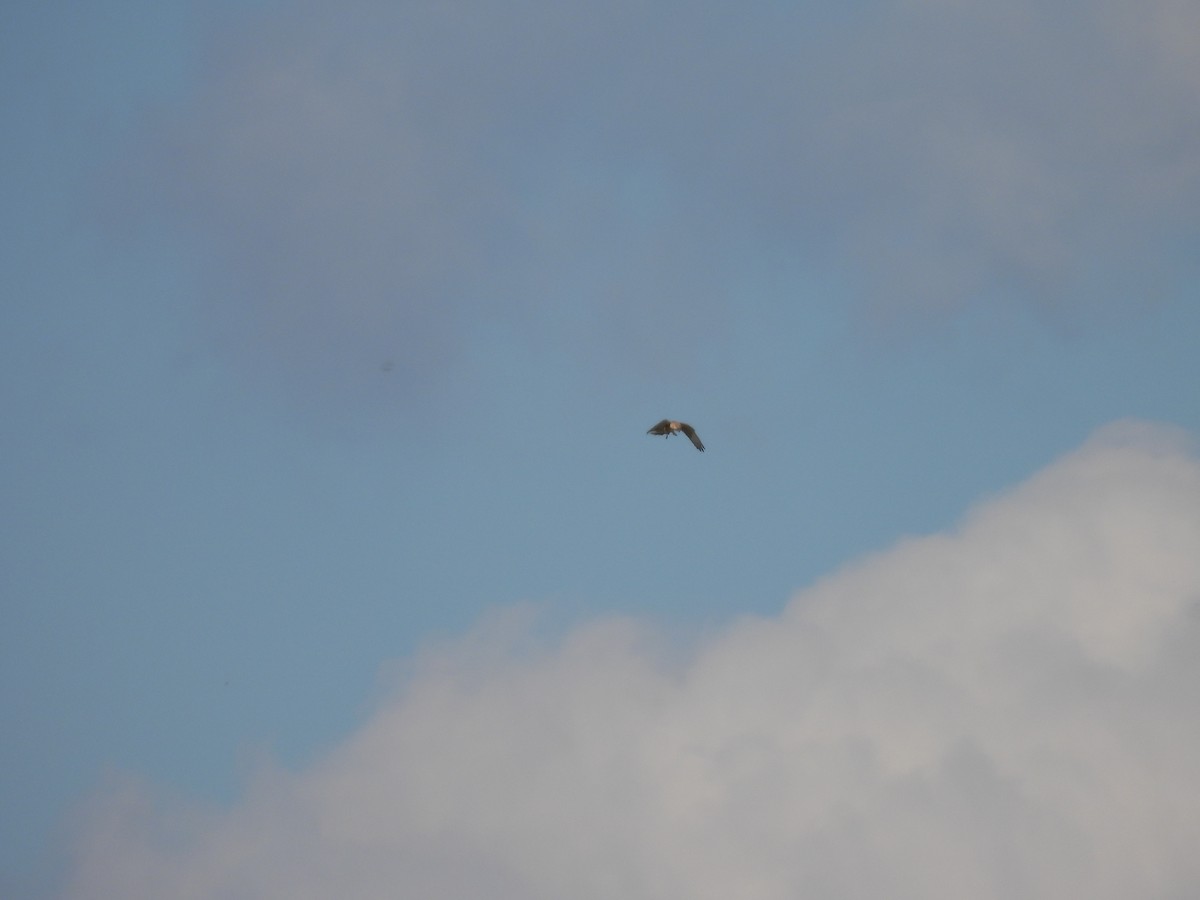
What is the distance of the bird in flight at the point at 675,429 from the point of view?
181 m

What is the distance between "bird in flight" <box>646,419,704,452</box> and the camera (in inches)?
7121

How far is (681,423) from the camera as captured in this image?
182 m

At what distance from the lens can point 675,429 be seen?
181 metres
